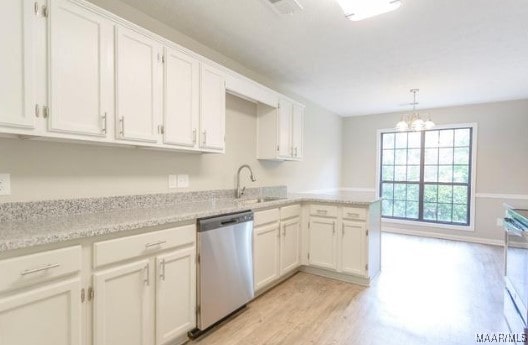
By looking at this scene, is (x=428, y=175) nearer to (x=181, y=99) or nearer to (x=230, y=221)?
(x=230, y=221)

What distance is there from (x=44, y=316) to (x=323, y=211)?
2.58 meters

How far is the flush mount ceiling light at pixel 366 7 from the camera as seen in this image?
1872 millimetres

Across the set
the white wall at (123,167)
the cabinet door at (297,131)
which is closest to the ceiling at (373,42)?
the cabinet door at (297,131)

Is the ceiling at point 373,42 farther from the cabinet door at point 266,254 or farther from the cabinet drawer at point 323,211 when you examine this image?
the cabinet door at point 266,254

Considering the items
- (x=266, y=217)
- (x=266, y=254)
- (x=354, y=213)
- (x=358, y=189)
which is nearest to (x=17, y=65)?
(x=266, y=217)

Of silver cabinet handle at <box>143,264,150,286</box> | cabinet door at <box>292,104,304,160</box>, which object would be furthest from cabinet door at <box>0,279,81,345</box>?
cabinet door at <box>292,104,304,160</box>

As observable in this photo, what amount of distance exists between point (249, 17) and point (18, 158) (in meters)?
1.87

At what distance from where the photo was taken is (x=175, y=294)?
1847mm

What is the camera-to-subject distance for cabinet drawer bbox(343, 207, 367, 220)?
2980mm

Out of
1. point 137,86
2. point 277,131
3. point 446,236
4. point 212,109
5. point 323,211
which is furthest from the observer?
point 446,236

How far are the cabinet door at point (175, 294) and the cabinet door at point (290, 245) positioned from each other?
1.24m

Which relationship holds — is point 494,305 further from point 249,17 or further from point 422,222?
point 249,17

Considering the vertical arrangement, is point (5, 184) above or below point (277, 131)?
below

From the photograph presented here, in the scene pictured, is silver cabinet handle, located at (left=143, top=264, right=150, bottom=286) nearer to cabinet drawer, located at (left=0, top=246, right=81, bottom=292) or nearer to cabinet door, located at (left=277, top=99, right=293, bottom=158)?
cabinet drawer, located at (left=0, top=246, right=81, bottom=292)
